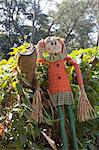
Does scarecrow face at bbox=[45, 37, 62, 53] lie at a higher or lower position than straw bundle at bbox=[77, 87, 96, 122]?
higher

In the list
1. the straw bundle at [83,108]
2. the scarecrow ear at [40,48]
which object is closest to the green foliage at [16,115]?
the scarecrow ear at [40,48]

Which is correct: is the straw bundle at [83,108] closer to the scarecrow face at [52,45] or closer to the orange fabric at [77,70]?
the orange fabric at [77,70]

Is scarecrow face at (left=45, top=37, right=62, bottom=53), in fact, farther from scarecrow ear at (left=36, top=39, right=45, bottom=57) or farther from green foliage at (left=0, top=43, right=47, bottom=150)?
green foliage at (left=0, top=43, right=47, bottom=150)

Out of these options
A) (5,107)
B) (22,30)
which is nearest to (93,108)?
(5,107)

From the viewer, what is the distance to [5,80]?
6.25 feet

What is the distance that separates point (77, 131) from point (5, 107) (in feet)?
1.48

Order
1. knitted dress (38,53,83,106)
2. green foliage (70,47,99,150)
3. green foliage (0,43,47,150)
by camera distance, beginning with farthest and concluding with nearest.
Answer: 1. green foliage (70,47,99,150)
2. knitted dress (38,53,83,106)
3. green foliage (0,43,47,150)

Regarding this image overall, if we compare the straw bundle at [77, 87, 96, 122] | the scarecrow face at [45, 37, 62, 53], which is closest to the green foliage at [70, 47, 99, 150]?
the straw bundle at [77, 87, 96, 122]

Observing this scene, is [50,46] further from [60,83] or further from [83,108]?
[83,108]

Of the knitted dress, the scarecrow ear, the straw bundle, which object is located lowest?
the straw bundle

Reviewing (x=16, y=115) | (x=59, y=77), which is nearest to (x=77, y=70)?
(x=59, y=77)

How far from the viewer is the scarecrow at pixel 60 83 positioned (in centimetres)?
191

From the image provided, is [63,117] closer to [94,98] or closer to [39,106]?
[39,106]

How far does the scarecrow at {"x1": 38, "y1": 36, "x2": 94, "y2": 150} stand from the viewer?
191 cm
